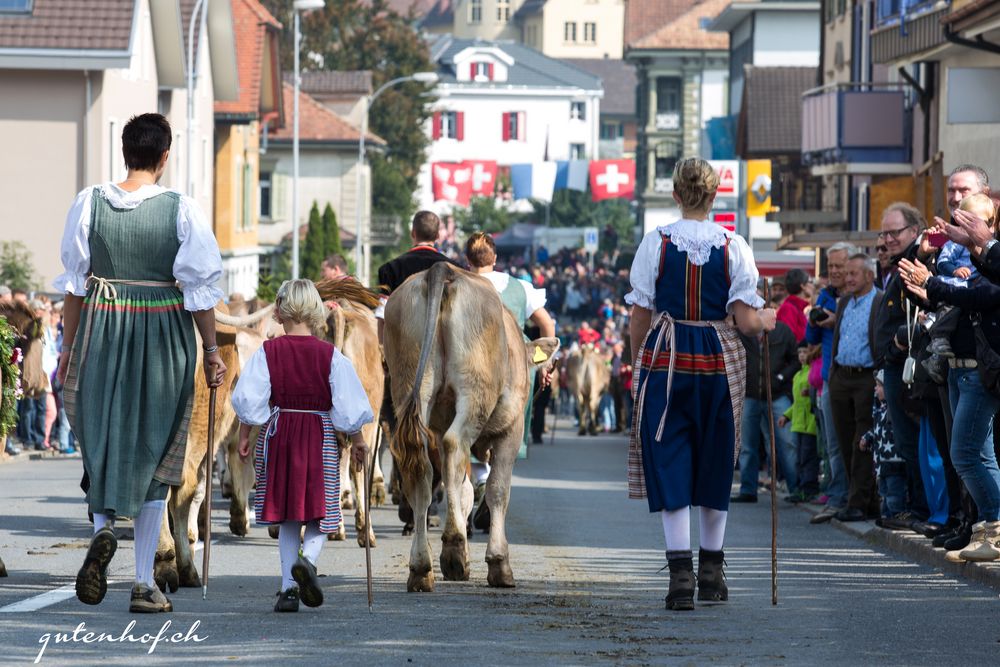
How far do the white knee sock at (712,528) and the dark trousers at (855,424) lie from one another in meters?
5.22

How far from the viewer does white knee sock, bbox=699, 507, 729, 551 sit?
365 inches

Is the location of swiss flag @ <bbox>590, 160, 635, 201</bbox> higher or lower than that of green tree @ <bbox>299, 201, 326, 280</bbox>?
higher

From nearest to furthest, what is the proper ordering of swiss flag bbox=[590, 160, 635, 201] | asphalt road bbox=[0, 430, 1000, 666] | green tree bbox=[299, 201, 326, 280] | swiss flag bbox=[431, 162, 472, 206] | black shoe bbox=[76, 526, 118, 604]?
asphalt road bbox=[0, 430, 1000, 666]
black shoe bbox=[76, 526, 118, 604]
green tree bbox=[299, 201, 326, 280]
swiss flag bbox=[590, 160, 635, 201]
swiss flag bbox=[431, 162, 472, 206]

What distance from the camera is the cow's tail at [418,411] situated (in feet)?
33.1

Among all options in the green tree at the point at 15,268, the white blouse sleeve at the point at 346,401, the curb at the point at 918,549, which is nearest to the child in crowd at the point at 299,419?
the white blouse sleeve at the point at 346,401

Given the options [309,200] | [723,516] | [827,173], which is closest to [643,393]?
[723,516]

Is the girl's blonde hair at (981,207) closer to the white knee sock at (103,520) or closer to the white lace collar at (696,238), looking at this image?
the white lace collar at (696,238)

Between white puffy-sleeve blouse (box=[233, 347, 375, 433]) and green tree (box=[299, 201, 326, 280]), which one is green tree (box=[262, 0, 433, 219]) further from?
white puffy-sleeve blouse (box=[233, 347, 375, 433])

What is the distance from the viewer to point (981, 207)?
1012 centimetres

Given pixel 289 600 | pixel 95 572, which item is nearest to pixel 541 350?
pixel 289 600

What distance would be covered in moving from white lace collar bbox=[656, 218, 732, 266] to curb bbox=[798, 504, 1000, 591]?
242 centimetres

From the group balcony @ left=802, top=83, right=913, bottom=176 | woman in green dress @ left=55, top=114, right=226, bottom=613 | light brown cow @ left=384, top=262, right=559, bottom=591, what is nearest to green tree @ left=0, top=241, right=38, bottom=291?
balcony @ left=802, top=83, right=913, bottom=176

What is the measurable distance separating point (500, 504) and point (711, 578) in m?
1.45

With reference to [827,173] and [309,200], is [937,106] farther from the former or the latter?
[309,200]
